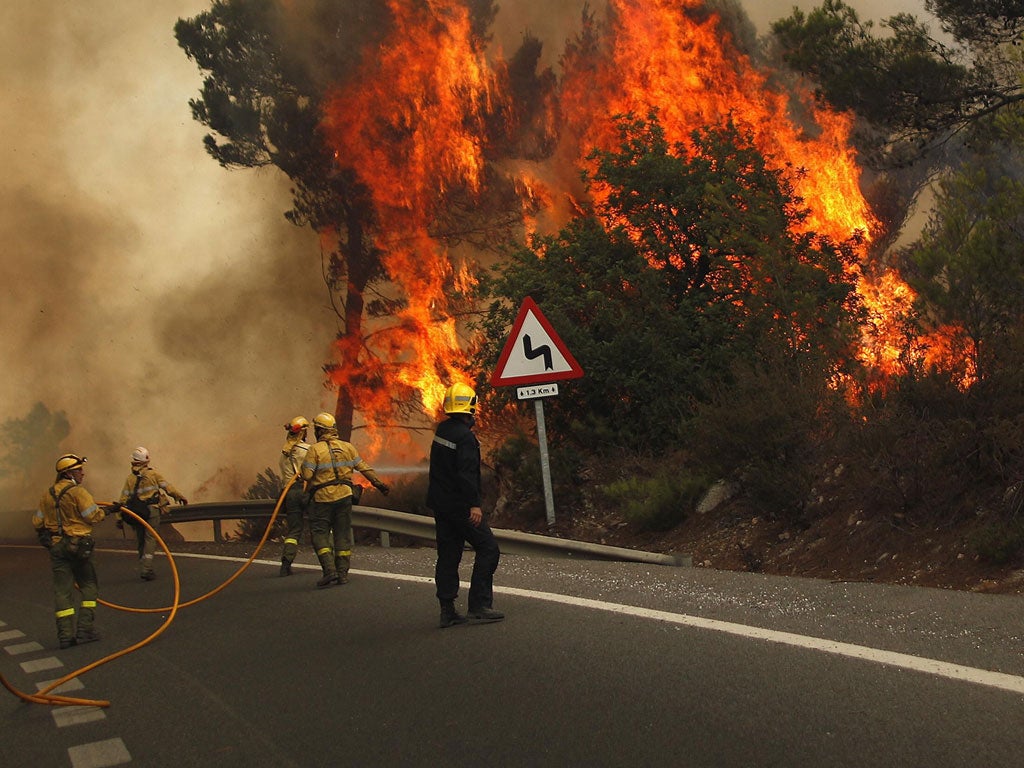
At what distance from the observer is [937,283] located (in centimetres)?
1338

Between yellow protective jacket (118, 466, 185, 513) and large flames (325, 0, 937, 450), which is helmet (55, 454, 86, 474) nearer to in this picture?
yellow protective jacket (118, 466, 185, 513)

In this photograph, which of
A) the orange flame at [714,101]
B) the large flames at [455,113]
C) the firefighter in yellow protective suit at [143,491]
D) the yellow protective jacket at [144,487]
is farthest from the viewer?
the large flames at [455,113]

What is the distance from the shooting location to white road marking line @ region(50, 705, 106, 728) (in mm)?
6594

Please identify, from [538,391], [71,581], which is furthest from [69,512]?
[538,391]

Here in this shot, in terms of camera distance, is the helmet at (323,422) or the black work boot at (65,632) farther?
the helmet at (323,422)

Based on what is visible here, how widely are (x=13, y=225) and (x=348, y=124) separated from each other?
47.1 feet

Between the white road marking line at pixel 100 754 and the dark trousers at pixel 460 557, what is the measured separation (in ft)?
9.15

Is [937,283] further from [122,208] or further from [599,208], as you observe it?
[122,208]

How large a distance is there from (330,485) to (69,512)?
8.59 ft

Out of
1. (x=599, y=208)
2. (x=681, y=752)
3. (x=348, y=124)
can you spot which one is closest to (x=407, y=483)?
(x=599, y=208)

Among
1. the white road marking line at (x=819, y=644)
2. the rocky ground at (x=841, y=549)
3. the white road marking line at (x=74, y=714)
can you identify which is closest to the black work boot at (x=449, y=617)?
the white road marking line at (x=819, y=644)

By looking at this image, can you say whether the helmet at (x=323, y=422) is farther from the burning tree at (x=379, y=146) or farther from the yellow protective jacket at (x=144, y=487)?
the burning tree at (x=379, y=146)

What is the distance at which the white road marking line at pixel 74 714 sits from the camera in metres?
6.59

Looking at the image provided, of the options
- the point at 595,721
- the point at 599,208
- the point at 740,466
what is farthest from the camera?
the point at 599,208
